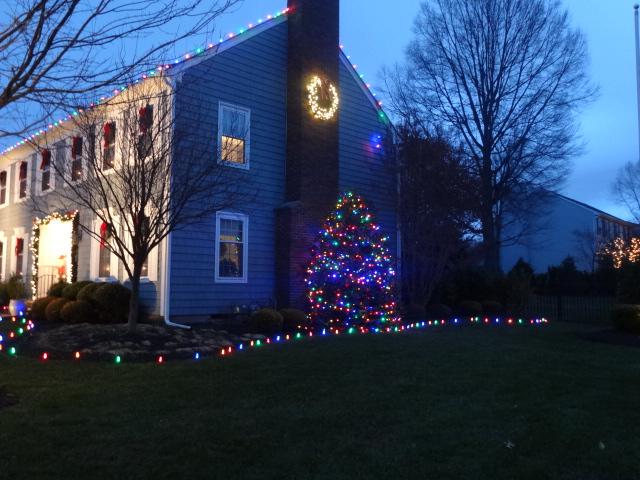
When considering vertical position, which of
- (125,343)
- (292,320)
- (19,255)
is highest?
(19,255)

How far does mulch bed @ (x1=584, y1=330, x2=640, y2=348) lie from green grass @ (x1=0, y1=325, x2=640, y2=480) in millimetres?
2301

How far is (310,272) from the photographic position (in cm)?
1450

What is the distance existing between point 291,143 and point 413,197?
372cm

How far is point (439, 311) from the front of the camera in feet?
55.8

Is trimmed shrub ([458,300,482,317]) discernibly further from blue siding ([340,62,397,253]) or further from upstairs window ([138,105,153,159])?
upstairs window ([138,105,153,159])

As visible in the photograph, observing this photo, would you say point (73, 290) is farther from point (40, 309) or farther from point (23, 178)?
point (23, 178)

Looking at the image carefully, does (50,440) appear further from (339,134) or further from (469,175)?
(469,175)

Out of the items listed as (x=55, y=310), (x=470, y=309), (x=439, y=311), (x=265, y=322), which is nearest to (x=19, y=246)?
(x=55, y=310)

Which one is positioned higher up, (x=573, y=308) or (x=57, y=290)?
(x=57, y=290)

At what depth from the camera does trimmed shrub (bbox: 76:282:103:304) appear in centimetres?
1354

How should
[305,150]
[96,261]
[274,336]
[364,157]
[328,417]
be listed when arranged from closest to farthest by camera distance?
[328,417]
[274,336]
[305,150]
[96,261]
[364,157]

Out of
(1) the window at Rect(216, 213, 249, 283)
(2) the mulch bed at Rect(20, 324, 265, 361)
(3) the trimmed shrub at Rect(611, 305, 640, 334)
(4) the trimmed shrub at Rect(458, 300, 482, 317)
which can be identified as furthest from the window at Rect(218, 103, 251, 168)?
(3) the trimmed shrub at Rect(611, 305, 640, 334)

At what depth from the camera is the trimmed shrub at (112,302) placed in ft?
43.2

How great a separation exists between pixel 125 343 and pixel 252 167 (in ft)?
20.9
